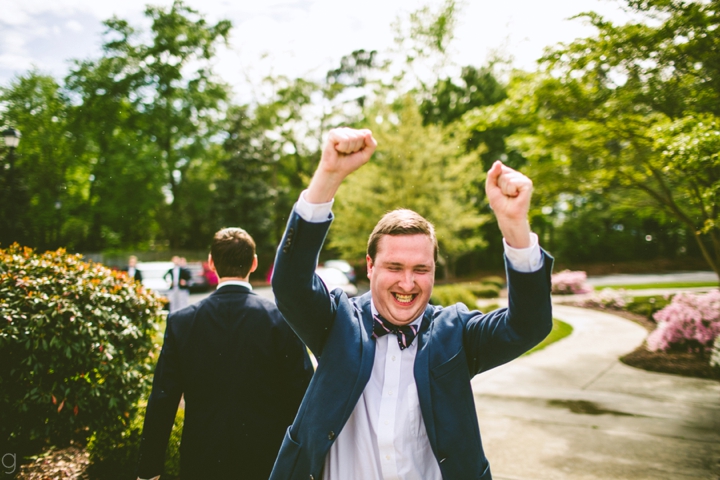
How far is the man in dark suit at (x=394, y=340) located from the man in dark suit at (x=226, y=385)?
80 centimetres

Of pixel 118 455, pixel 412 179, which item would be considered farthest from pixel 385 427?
pixel 412 179

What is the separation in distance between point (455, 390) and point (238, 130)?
34054 millimetres

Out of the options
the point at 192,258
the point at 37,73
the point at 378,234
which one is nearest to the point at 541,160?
the point at 378,234

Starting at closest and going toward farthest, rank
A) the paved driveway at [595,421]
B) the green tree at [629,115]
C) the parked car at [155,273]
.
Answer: the paved driveway at [595,421] < the green tree at [629,115] < the parked car at [155,273]

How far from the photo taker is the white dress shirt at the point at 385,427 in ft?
5.27

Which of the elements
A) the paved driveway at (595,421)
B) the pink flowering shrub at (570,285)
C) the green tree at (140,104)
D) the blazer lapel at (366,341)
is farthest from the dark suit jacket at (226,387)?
Answer: the green tree at (140,104)

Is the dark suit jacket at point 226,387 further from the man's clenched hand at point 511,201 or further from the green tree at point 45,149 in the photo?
the green tree at point 45,149

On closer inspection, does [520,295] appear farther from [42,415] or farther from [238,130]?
[238,130]

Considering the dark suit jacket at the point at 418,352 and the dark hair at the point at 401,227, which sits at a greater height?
the dark hair at the point at 401,227

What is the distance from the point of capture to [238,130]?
1326 inches

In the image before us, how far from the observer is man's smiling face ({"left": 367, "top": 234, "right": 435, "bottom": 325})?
66.6 inches

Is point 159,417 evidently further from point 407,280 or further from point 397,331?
point 407,280

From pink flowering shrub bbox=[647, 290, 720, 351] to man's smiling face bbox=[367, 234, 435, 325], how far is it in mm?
8389

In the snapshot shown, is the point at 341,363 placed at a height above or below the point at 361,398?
above
